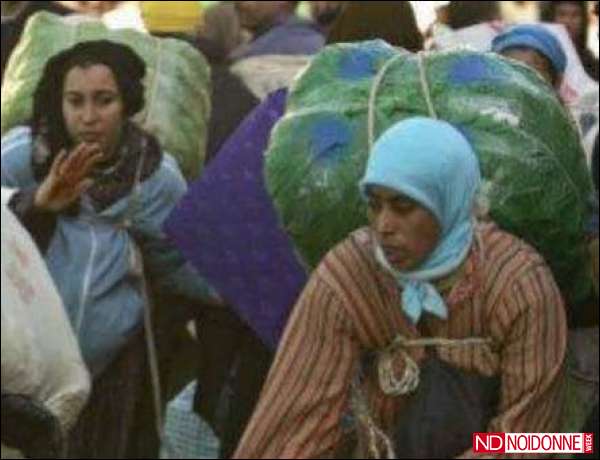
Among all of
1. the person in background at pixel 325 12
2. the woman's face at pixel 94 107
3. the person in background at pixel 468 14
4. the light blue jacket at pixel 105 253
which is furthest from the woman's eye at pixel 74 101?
the person in background at pixel 325 12

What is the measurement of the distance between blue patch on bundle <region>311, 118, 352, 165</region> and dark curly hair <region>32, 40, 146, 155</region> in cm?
170

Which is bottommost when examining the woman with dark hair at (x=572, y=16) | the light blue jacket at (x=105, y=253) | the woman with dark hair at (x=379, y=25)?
the woman with dark hair at (x=572, y=16)

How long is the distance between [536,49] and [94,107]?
138 centimetres

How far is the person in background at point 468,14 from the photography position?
9.95 metres

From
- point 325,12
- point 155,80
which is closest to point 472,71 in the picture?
point 155,80

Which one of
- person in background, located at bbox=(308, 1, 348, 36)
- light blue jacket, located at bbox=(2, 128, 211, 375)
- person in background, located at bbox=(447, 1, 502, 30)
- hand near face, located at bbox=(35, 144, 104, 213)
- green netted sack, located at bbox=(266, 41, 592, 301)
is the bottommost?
person in background, located at bbox=(308, 1, 348, 36)

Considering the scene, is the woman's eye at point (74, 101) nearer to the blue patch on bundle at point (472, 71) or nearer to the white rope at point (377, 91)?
the white rope at point (377, 91)

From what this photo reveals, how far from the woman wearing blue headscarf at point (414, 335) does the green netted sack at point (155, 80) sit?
249 centimetres

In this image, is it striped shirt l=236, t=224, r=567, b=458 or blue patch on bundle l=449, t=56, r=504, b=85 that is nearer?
striped shirt l=236, t=224, r=567, b=458

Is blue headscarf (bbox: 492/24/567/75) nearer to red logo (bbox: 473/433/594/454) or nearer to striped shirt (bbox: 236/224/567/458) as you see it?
striped shirt (bbox: 236/224/567/458)

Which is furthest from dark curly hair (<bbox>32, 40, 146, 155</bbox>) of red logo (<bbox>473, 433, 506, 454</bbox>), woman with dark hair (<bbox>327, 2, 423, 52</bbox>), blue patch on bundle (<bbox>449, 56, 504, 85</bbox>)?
red logo (<bbox>473, 433, 506, 454</bbox>)

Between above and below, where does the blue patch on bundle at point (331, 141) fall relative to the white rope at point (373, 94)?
below

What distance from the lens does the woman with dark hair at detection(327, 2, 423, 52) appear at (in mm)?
7773

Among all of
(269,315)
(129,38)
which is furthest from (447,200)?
(129,38)
